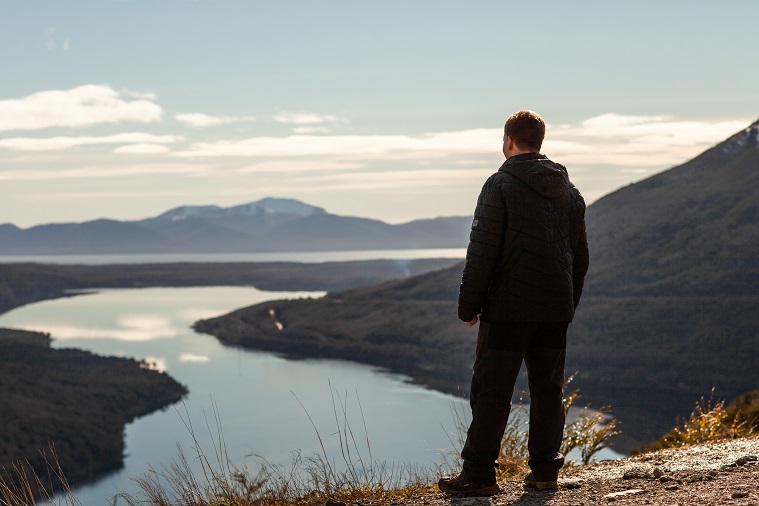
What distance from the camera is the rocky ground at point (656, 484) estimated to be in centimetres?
487

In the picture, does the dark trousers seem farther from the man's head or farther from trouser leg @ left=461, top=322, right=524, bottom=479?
the man's head

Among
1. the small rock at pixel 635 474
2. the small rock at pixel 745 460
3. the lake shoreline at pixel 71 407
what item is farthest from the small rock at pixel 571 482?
the lake shoreline at pixel 71 407

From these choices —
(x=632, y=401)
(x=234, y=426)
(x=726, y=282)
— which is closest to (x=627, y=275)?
(x=726, y=282)

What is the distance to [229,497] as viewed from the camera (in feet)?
17.3

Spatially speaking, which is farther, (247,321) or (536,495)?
(247,321)

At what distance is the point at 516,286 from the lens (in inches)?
201

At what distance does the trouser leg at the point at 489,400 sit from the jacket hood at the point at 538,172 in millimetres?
924

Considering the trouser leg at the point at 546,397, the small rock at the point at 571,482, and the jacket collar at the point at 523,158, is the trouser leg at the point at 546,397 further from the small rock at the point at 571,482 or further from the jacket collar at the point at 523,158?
the jacket collar at the point at 523,158

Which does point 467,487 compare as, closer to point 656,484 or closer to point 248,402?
point 656,484

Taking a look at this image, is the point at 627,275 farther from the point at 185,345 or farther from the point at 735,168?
the point at 185,345

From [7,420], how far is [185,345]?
39.1 m

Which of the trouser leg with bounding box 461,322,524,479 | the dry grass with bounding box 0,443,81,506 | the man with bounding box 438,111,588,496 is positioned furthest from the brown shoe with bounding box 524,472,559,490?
the dry grass with bounding box 0,443,81,506

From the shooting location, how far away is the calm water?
55750 mm

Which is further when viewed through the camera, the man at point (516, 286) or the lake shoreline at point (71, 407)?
the lake shoreline at point (71, 407)
